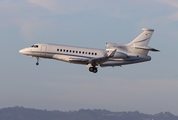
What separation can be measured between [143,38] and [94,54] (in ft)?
A: 30.1

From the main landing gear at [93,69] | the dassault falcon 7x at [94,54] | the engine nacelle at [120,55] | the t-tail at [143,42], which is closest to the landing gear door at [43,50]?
the dassault falcon 7x at [94,54]

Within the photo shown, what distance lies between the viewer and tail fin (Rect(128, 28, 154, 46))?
78.5 m

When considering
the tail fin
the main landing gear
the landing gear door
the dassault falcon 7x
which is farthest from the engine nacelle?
the landing gear door

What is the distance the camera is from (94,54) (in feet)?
244

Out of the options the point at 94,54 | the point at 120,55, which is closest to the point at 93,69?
the point at 94,54

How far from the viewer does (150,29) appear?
7975 centimetres

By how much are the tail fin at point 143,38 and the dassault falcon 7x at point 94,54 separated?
82 cm

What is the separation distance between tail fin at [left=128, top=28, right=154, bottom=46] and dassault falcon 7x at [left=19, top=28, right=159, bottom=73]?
82 cm

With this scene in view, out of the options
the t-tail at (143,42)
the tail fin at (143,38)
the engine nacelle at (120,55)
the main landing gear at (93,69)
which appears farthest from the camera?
the tail fin at (143,38)

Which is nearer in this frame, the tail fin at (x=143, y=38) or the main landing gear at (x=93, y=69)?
the main landing gear at (x=93, y=69)

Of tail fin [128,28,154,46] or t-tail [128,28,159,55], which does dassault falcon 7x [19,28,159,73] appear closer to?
t-tail [128,28,159,55]

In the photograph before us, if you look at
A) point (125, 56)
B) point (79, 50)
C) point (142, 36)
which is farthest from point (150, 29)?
point (79, 50)

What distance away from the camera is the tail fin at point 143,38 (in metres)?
78.5

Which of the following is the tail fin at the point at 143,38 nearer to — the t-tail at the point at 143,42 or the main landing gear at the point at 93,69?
the t-tail at the point at 143,42
